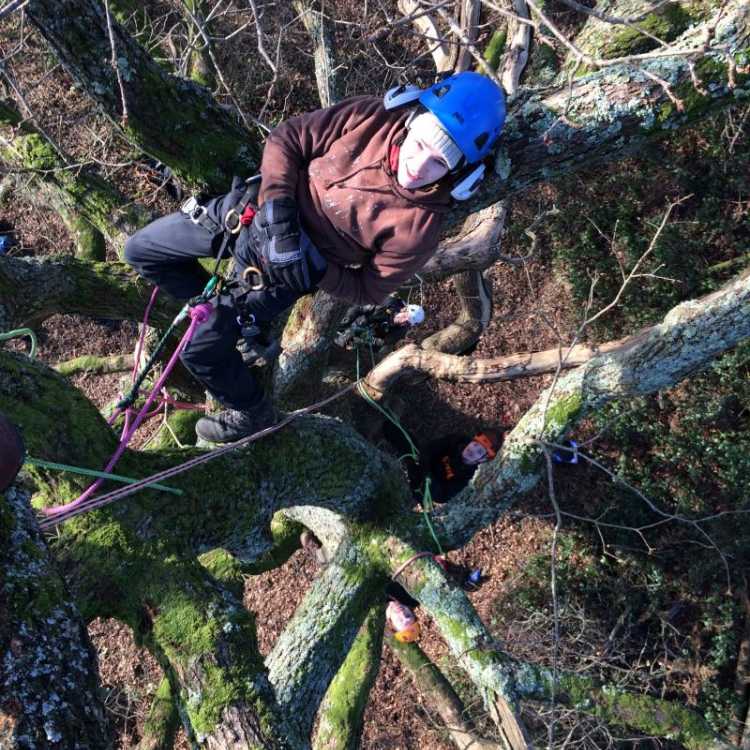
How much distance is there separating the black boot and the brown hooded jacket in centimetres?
104

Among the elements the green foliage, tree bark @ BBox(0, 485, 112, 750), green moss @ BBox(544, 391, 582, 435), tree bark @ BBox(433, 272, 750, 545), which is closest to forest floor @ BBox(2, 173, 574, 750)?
the green foliage

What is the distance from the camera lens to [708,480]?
598 centimetres

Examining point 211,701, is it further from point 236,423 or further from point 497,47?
point 497,47

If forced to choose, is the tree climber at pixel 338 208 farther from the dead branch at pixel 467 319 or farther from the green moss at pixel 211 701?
the dead branch at pixel 467 319

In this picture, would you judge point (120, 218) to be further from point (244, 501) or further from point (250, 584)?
point (250, 584)

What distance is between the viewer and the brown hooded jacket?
7.95 feet

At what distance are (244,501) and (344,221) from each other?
145cm

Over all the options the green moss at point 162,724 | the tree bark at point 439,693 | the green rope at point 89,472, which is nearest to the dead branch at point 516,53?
the green rope at point 89,472

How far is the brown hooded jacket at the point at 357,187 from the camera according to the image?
2.42 meters

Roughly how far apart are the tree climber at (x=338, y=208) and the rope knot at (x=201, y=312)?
5 centimetres

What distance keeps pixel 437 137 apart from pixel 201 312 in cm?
130

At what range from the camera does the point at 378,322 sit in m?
4.59

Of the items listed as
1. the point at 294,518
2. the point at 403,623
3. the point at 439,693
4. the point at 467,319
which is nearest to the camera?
the point at 294,518

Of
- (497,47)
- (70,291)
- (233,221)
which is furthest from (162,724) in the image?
(497,47)
